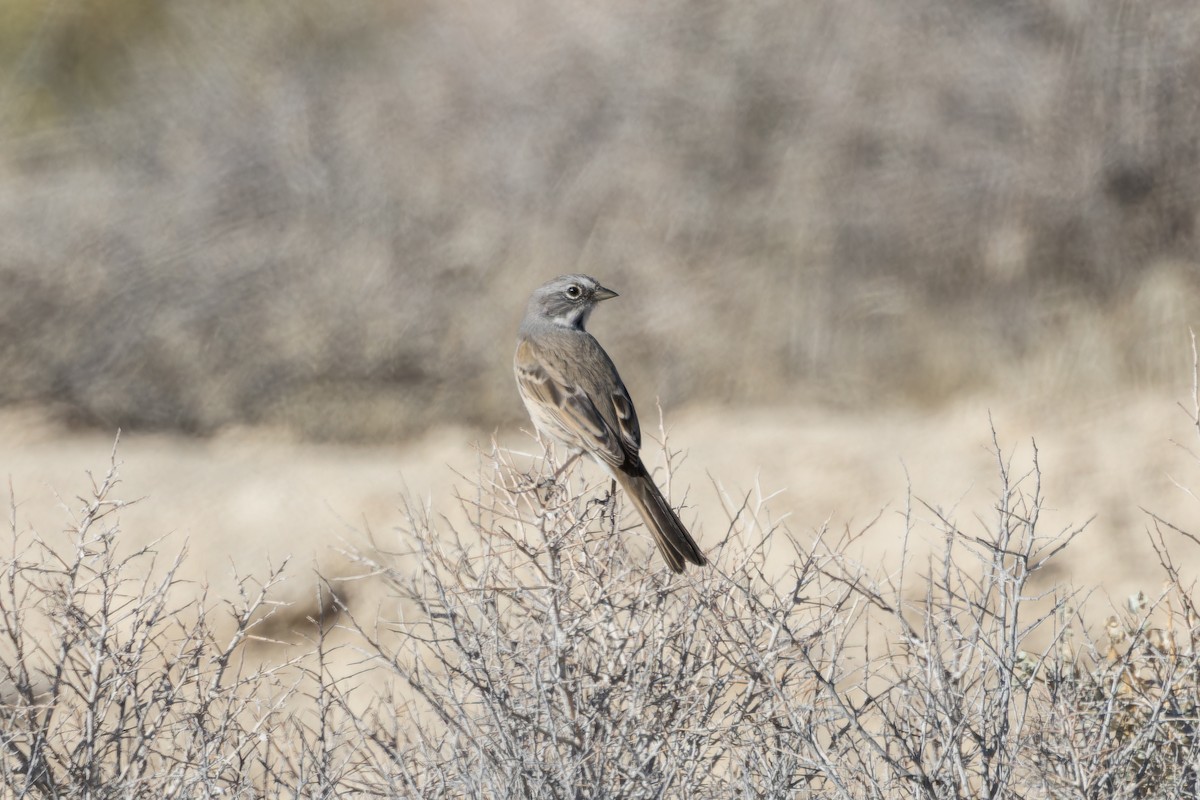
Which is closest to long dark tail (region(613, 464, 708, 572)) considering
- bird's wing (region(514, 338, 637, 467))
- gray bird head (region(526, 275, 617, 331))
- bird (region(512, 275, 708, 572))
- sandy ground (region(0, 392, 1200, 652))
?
bird (region(512, 275, 708, 572))

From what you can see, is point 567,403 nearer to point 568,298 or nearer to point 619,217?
point 568,298

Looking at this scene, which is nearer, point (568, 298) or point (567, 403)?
point (567, 403)

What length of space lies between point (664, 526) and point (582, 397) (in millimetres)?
1118

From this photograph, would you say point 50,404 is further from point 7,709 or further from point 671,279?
point 7,709

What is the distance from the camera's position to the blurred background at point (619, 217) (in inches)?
414

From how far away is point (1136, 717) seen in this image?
5.55 metres

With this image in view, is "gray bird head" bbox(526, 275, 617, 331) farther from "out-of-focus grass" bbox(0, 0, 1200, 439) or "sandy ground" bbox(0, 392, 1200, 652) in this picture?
"out-of-focus grass" bbox(0, 0, 1200, 439)

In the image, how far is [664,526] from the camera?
5086mm

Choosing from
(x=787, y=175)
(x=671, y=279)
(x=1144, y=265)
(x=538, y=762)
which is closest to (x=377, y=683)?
(x=671, y=279)

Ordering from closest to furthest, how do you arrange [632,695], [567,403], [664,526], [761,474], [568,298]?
[632,695] → [664,526] → [567,403] → [568,298] → [761,474]

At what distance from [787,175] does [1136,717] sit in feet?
19.9

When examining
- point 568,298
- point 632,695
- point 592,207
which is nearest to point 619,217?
point 592,207

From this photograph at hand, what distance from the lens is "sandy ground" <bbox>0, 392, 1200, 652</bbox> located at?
1008cm

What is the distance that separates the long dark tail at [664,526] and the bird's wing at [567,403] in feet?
0.89
